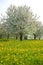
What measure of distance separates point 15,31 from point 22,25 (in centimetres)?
346

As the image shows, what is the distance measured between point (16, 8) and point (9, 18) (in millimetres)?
4257

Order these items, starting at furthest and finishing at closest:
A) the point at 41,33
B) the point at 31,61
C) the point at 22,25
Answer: the point at 41,33
the point at 22,25
the point at 31,61

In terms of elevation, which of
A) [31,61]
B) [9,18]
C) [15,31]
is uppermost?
[9,18]

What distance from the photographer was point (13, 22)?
56125 mm

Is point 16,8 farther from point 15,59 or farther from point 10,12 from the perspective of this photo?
point 15,59

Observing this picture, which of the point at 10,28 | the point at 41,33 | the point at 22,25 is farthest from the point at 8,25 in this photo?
the point at 41,33

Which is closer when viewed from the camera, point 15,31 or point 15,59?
point 15,59

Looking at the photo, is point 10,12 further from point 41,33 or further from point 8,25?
point 41,33

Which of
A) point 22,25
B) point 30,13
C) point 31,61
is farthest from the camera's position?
point 30,13

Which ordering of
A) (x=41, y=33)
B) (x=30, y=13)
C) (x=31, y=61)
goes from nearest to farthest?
(x=31, y=61), (x=30, y=13), (x=41, y=33)

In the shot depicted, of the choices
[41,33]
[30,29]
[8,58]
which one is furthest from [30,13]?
[8,58]

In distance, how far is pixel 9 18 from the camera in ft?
191

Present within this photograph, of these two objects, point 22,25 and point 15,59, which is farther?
point 22,25

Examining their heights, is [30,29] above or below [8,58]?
above
